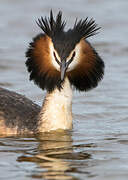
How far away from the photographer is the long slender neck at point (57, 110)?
1331 centimetres

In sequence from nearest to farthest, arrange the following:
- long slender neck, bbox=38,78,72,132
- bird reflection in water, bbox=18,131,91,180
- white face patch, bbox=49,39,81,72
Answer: bird reflection in water, bbox=18,131,91,180 → white face patch, bbox=49,39,81,72 → long slender neck, bbox=38,78,72,132

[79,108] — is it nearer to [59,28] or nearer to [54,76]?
[54,76]

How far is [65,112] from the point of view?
13438 millimetres

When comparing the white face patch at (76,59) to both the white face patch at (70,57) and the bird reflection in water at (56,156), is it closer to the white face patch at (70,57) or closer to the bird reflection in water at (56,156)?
the white face patch at (70,57)

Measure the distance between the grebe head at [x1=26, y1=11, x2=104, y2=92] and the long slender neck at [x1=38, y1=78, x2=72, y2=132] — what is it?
14 cm

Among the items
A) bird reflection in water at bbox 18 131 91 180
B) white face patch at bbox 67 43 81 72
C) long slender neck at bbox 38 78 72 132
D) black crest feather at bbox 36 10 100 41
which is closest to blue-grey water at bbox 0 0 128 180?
bird reflection in water at bbox 18 131 91 180

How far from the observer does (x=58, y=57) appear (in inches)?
504

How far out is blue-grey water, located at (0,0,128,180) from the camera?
37.9 ft

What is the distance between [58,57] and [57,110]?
3.59ft

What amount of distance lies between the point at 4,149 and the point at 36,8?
39.3ft

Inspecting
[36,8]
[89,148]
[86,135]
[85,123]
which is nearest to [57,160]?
[89,148]

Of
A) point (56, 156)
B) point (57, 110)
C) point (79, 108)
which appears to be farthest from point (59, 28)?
point (79, 108)

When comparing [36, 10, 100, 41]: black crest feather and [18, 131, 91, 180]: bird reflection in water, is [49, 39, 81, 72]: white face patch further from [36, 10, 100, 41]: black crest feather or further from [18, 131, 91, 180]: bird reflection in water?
[18, 131, 91, 180]: bird reflection in water

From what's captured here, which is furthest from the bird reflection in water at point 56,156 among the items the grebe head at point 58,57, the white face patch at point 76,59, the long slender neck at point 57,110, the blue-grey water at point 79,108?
the white face patch at point 76,59
